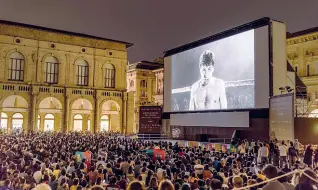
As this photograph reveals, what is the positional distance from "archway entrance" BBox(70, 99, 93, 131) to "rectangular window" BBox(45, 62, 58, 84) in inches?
186

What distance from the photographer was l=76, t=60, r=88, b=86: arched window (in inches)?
2032

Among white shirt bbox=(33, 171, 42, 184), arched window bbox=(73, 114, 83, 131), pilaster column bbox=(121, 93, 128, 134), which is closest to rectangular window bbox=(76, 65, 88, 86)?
arched window bbox=(73, 114, 83, 131)

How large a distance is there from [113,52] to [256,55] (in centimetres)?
3035

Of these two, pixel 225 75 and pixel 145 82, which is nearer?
pixel 225 75

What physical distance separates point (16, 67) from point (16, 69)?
0.28m

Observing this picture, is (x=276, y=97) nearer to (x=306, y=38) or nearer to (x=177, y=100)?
(x=177, y=100)

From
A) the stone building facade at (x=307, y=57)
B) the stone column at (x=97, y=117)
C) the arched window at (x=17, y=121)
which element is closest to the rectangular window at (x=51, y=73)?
the arched window at (x=17, y=121)

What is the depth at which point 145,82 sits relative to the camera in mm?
73000

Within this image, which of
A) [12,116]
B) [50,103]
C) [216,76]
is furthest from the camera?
[50,103]

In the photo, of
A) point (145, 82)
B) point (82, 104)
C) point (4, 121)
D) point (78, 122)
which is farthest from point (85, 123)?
point (145, 82)

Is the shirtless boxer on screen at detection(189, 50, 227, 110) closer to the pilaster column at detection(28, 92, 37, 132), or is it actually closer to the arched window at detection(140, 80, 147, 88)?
the pilaster column at detection(28, 92, 37, 132)

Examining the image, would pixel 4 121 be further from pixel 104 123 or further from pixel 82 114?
pixel 104 123

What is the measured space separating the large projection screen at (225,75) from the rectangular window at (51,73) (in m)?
19.2

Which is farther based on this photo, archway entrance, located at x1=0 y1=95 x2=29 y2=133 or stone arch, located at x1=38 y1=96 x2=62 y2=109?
stone arch, located at x1=38 y1=96 x2=62 y2=109
